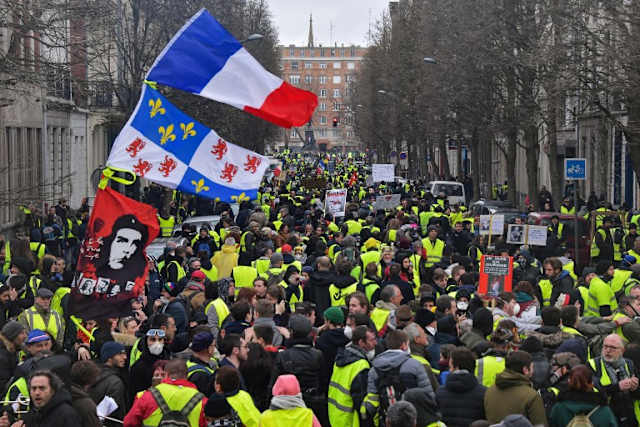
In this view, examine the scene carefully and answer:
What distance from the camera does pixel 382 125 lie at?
77.4m

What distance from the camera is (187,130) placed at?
39.4 ft

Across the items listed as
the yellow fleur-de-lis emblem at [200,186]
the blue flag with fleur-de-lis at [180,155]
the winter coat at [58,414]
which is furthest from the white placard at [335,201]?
the winter coat at [58,414]

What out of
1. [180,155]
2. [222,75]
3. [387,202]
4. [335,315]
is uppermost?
[222,75]

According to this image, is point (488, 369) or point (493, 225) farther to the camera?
point (493, 225)

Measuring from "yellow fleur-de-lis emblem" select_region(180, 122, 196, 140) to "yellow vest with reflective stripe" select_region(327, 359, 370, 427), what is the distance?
162 inches

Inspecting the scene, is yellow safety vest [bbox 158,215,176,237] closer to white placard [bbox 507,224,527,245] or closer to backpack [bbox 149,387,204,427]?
white placard [bbox 507,224,527,245]

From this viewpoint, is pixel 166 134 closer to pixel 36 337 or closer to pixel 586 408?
pixel 36 337

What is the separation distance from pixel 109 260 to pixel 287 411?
353cm

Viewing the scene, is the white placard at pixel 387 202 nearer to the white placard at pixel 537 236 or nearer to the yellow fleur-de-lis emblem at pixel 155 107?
the white placard at pixel 537 236

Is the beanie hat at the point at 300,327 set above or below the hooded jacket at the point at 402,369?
above

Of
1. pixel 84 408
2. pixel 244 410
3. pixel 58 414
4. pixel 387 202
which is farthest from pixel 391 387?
pixel 387 202

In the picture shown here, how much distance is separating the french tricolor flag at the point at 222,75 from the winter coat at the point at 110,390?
157 inches

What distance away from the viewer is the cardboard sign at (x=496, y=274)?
14.0 meters

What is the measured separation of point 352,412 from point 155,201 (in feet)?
85.9
